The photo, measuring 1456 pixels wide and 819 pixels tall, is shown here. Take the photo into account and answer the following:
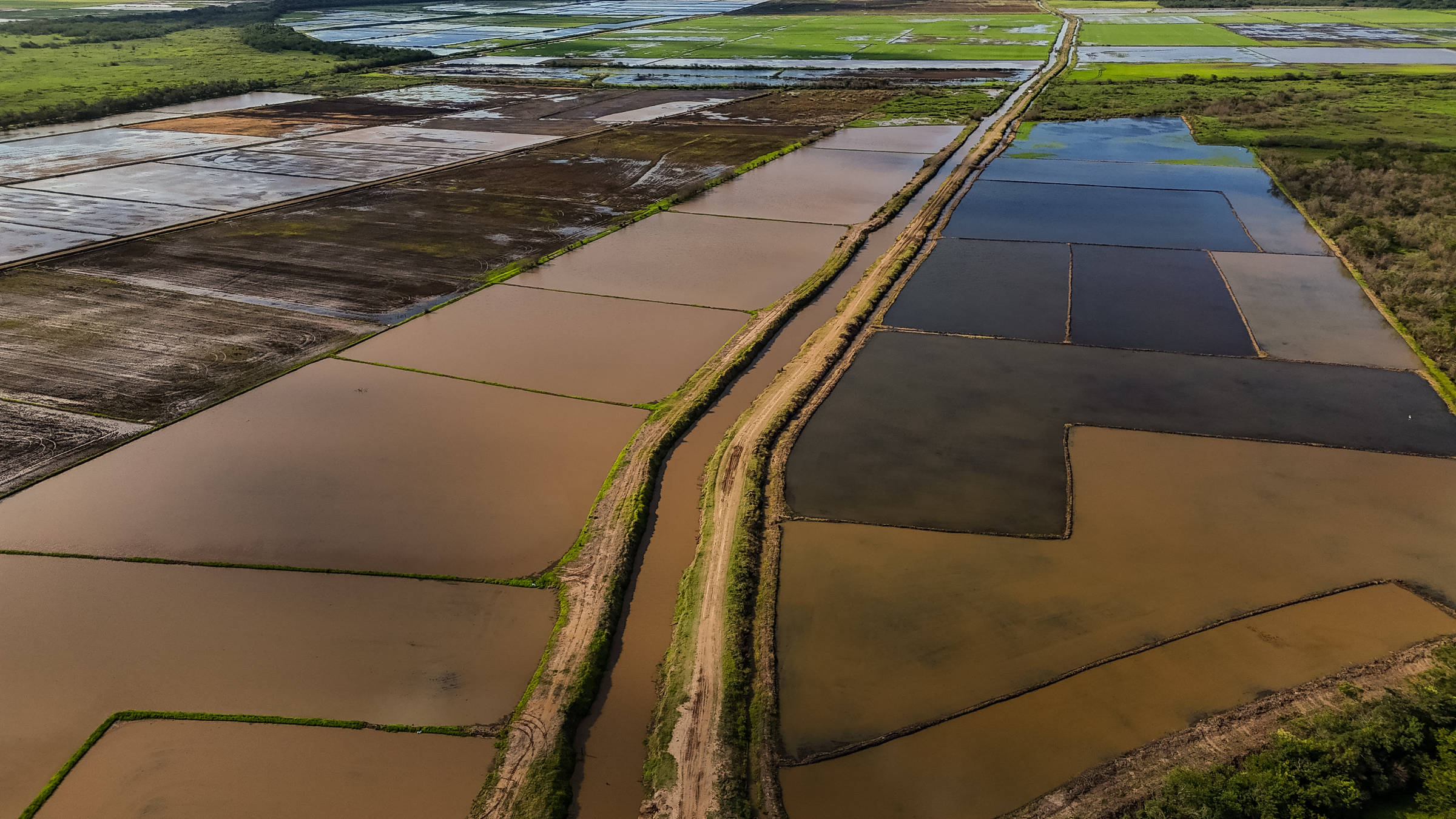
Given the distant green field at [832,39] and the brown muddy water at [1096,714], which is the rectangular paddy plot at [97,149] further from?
the brown muddy water at [1096,714]

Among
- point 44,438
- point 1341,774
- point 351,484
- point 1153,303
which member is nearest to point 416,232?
point 44,438

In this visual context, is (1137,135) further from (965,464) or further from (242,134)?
(242,134)

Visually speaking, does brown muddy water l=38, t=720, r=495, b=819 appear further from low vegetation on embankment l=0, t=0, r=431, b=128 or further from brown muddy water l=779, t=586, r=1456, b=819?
low vegetation on embankment l=0, t=0, r=431, b=128

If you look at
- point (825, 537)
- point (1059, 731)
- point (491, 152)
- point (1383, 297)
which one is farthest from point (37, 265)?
point (1383, 297)

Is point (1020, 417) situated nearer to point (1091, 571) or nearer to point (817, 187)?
point (1091, 571)

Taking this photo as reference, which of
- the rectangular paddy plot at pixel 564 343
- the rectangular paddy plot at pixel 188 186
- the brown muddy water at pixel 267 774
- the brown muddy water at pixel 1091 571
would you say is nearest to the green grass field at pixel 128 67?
the rectangular paddy plot at pixel 188 186

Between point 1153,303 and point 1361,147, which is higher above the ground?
point 1361,147

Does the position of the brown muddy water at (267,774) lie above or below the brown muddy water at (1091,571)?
below
